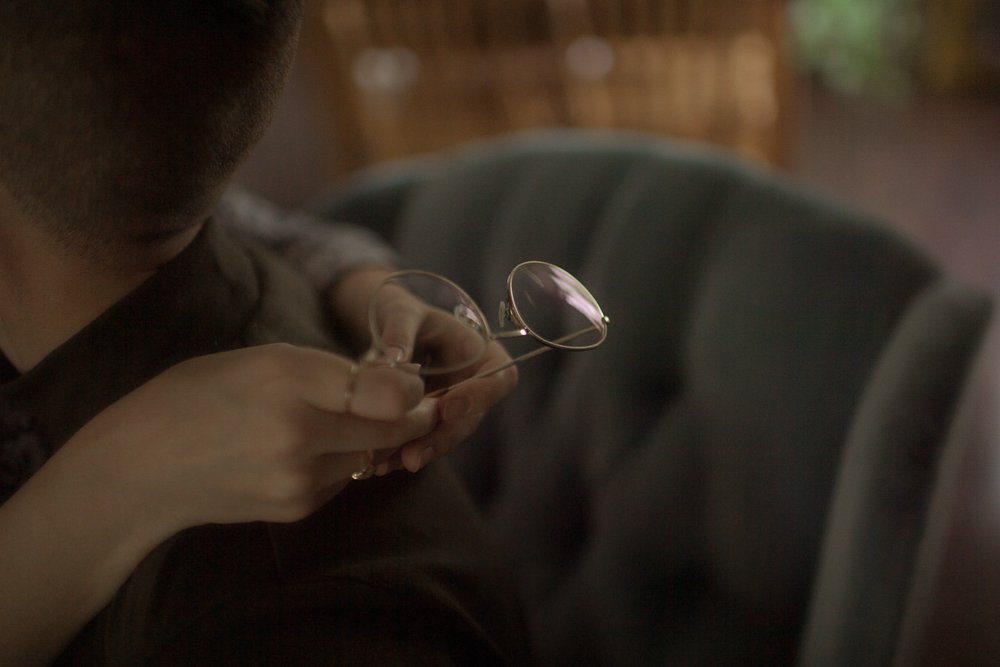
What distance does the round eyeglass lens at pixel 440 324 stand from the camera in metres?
0.48

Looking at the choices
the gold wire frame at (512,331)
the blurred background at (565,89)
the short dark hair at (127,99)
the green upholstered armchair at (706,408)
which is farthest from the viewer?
the blurred background at (565,89)

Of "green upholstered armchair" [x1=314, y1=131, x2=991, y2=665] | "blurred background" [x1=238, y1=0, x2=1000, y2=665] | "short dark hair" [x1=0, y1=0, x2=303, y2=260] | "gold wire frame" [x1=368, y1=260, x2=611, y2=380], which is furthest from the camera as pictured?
"blurred background" [x1=238, y1=0, x2=1000, y2=665]

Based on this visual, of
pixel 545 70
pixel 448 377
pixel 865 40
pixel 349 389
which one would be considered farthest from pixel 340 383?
pixel 865 40

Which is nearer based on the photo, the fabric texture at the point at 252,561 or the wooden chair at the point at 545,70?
the fabric texture at the point at 252,561

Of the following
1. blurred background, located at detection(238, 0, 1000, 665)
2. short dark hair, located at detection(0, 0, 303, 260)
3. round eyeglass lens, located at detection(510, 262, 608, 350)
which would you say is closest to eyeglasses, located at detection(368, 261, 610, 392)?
round eyeglass lens, located at detection(510, 262, 608, 350)

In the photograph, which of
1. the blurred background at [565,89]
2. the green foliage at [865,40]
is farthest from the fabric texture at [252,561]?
the green foliage at [865,40]

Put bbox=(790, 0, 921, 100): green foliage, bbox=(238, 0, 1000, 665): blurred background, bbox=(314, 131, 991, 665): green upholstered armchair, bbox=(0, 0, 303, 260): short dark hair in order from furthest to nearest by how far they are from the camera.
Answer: bbox=(790, 0, 921, 100): green foliage, bbox=(238, 0, 1000, 665): blurred background, bbox=(314, 131, 991, 665): green upholstered armchair, bbox=(0, 0, 303, 260): short dark hair

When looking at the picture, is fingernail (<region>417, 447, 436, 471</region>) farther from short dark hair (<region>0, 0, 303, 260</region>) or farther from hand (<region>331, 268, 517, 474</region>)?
short dark hair (<region>0, 0, 303, 260</region>)

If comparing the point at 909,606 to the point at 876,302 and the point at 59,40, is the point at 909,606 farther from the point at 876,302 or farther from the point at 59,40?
the point at 59,40

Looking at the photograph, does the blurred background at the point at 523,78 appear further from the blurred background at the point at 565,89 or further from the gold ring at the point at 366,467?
the gold ring at the point at 366,467

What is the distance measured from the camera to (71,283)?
1.48 ft

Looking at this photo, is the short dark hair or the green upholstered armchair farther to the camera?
the green upholstered armchair

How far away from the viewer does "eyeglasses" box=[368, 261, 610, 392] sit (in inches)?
19.1

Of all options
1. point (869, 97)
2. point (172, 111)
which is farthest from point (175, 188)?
point (869, 97)
